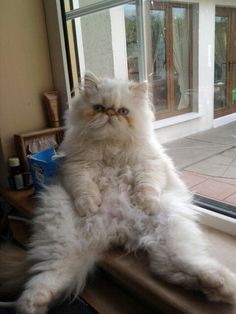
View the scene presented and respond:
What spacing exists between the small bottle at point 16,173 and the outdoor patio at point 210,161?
71 centimetres

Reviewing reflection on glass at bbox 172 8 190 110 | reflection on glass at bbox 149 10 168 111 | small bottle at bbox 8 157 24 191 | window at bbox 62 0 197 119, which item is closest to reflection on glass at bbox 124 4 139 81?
window at bbox 62 0 197 119

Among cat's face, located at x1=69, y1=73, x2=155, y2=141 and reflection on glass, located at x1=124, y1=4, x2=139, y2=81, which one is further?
reflection on glass, located at x1=124, y1=4, x2=139, y2=81

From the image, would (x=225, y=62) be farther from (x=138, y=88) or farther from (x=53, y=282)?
(x=53, y=282)

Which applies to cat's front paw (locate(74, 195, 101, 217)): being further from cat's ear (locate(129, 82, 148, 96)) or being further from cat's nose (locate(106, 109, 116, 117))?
cat's ear (locate(129, 82, 148, 96))

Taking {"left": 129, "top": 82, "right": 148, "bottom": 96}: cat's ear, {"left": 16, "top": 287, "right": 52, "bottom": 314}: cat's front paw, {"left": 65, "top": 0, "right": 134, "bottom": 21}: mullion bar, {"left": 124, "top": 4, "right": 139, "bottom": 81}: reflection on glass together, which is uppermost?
{"left": 65, "top": 0, "right": 134, "bottom": 21}: mullion bar

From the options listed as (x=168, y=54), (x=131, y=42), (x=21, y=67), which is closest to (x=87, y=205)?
(x=21, y=67)

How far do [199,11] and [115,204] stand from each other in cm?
115

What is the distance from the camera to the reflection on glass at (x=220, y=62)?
1.33 meters

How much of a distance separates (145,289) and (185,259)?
5.3 inches

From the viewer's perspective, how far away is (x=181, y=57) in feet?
6.03

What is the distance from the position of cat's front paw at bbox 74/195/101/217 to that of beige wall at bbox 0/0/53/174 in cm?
69

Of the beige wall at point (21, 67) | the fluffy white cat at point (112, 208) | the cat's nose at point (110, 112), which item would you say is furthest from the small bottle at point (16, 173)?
the cat's nose at point (110, 112)

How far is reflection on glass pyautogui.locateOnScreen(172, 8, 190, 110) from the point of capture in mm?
1609

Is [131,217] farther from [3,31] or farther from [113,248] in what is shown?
[3,31]
